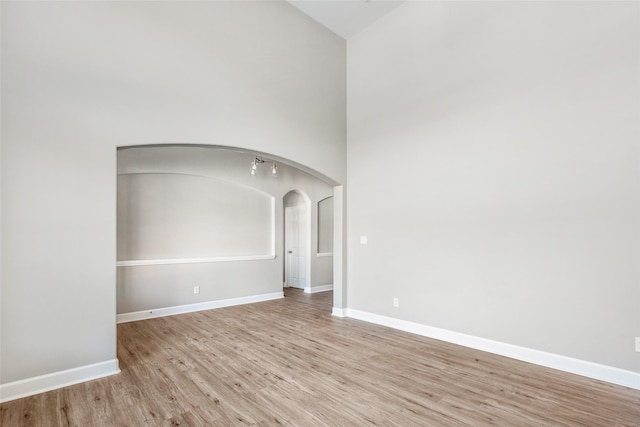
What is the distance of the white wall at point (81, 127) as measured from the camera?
8.88 feet

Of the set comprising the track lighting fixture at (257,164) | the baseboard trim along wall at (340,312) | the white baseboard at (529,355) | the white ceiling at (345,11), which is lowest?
the baseboard trim along wall at (340,312)

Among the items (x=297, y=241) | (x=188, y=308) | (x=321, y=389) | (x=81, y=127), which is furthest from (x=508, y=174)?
(x=297, y=241)

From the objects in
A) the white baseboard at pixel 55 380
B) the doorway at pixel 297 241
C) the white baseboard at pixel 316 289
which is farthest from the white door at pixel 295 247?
the white baseboard at pixel 55 380

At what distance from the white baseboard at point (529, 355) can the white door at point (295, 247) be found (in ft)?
11.1

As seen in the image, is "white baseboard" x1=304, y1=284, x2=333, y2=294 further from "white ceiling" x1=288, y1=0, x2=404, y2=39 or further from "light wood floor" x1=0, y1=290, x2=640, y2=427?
"white ceiling" x1=288, y1=0, x2=404, y2=39

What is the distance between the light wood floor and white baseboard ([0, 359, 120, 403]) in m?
0.09

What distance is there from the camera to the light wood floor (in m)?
2.37

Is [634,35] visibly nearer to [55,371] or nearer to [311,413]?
[311,413]

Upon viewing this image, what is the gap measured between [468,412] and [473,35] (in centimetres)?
398

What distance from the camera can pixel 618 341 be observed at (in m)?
2.88

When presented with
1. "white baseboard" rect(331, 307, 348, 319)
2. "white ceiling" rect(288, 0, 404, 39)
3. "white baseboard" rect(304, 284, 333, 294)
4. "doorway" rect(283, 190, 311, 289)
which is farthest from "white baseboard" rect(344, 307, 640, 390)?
"white ceiling" rect(288, 0, 404, 39)

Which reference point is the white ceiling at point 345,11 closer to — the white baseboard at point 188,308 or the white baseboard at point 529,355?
the white baseboard at point 529,355

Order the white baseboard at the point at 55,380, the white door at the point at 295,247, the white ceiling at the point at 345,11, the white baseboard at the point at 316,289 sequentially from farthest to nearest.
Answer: the white door at the point at 295,247 → the white baseboard at the point at 316,289 → the white ceiling at the point at 345,11 → the white baseboard at the point at 55,380

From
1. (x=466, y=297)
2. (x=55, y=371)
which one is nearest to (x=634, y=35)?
(x=466, y=297)
